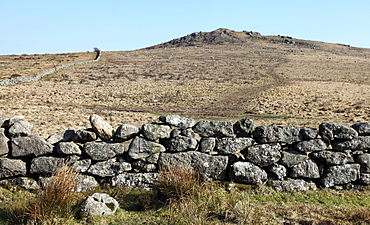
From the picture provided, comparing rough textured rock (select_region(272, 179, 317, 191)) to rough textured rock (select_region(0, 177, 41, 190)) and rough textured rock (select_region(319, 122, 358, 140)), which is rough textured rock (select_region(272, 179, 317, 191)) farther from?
rough textured rock (select_region(0, 177, 41, 190))

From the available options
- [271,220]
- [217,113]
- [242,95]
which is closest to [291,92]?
[242,95]

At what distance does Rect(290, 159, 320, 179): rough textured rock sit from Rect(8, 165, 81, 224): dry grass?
5.64 metres

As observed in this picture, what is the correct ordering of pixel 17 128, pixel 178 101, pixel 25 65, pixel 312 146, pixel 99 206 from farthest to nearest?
pixel 25 65
pixel 178 101
pixel 312 146
pixel 17 128
pixel 99 206

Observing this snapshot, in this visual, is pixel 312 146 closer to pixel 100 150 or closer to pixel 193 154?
pixel 193 154

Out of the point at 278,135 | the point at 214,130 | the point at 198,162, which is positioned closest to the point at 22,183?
the point at 198,162

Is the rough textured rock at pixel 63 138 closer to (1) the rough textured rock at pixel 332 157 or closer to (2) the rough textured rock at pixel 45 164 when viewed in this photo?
(2) the rough textured rock at pixel 45 164

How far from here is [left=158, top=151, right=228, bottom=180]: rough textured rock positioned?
24.4ft

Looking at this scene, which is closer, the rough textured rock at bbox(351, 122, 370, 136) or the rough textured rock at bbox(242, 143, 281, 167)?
the rough textured rock at bbox(242, 143, 281, 167)

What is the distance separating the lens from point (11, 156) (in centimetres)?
735

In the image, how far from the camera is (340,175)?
7688 millimetres

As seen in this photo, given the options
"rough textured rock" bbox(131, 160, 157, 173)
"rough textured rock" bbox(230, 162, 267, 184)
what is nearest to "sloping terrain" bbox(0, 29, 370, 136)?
"rough textured rock" bbox(131, 160, 157, 173)

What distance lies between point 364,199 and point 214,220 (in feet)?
14.1

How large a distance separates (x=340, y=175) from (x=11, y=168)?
8.77 meters

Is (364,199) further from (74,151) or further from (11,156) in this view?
(11,156)
